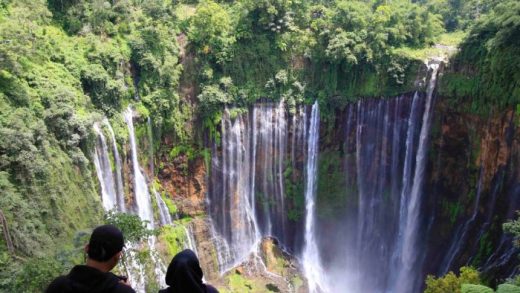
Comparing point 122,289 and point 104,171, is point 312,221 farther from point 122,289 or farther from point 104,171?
point 122,289

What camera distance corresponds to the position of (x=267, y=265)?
2166 centimetres

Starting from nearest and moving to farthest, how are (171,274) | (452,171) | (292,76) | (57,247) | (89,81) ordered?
1. (171,274)
2. (57,247)
3. (89,81)
4. (452,171)
5. (292,76)

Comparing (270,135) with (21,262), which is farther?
(270,135)

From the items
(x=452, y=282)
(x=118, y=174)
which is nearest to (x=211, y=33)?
(x=118, y=174)

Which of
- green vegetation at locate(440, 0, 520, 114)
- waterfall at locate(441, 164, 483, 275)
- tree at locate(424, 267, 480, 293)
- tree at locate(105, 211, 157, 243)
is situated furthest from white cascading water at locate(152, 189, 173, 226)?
green vegetation at locate(440, 0, 520, 114)

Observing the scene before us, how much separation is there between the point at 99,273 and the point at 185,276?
546 millimetres

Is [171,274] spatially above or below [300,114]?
above

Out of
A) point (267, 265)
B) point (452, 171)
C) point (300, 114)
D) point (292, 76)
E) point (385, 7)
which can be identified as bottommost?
point (267, 265)

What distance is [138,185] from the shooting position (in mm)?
18891

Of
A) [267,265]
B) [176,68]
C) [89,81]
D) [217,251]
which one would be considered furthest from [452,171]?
[89,81]

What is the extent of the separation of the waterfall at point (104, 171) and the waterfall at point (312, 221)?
9708mm

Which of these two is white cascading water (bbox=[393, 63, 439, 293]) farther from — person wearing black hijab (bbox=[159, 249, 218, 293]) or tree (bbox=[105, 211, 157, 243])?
person wearing black hijab (bbox=[159, 249, 218, 293])

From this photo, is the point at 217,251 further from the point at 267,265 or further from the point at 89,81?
the point at 89,81

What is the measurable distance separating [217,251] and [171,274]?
748 inches
